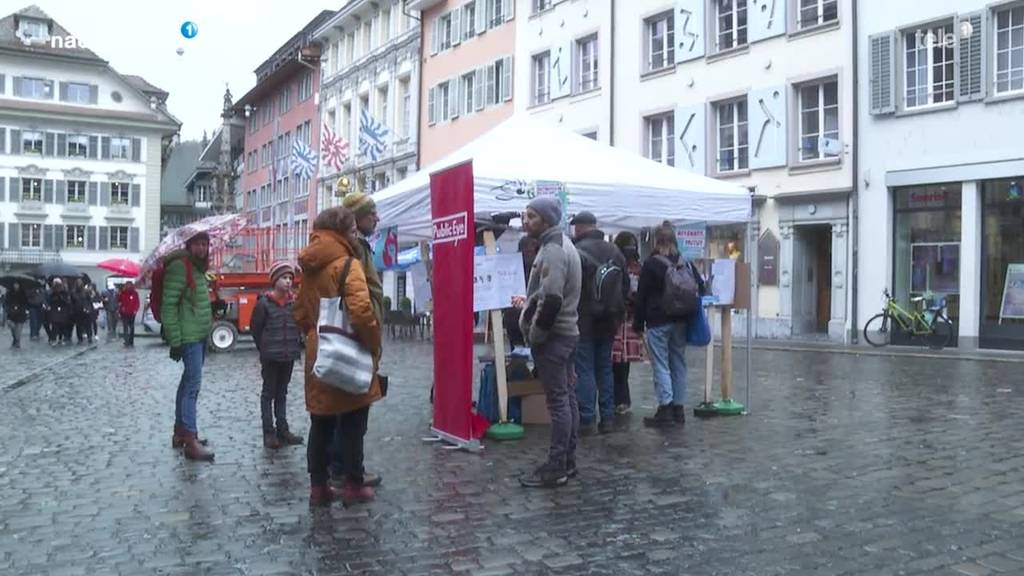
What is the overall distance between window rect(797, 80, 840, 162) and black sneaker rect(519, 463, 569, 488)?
63.5 feet

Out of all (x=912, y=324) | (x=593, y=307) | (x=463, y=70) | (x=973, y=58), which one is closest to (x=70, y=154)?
(x=463, y=70)

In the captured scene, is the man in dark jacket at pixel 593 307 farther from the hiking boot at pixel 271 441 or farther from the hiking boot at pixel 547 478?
the hiking boot at pixel 271 441

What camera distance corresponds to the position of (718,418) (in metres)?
9.95

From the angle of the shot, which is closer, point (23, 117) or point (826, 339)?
point (826, 339)

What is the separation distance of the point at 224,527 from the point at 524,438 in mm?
3540

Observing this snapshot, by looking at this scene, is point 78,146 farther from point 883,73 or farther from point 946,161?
point 946,161

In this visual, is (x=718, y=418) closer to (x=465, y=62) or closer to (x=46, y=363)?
(x=46, y=363)

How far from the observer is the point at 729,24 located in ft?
92.8

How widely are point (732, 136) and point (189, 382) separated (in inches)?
874

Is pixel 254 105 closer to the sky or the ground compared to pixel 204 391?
closer to the sky

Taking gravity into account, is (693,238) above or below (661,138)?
below

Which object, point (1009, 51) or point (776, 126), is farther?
point (776, 126)

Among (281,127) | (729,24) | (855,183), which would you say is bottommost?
(855,183)

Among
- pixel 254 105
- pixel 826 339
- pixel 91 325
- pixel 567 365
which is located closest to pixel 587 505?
pixel 567 365
